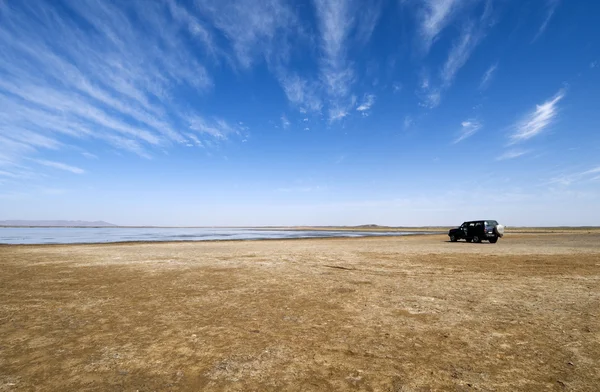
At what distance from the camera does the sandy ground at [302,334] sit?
414cm

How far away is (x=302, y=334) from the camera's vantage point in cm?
582

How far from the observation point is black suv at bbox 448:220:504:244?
103ft

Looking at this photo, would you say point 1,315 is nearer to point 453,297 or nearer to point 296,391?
point 296,391

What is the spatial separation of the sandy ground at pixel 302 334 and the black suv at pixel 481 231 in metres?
22.8

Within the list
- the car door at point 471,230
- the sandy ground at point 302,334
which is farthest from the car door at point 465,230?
the sandy ground at point 302,334

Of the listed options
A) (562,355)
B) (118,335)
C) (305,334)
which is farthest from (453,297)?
(118,335)

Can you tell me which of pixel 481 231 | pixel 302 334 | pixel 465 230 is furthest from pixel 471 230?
pixel 302 334

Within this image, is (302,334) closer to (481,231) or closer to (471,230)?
(481,231)

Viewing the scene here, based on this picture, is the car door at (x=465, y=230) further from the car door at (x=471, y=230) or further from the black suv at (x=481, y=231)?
the car door at (x=471, y=230)

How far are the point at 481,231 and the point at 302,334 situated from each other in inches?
1304

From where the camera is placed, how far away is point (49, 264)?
53.1ft

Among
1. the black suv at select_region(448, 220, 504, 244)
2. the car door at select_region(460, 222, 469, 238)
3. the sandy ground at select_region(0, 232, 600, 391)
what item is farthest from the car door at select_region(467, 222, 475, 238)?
the sandy ground at select_region(0, 232, 600, 391)

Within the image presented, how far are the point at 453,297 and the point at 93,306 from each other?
402 inches

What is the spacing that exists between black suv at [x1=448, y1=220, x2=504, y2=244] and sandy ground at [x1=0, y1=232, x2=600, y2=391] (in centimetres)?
2284
